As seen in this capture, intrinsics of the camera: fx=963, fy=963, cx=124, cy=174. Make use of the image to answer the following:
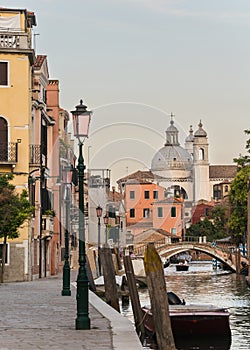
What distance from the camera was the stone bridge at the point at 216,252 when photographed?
82.8 meters

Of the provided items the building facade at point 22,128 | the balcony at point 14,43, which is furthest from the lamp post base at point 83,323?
the balcony at point 14,43

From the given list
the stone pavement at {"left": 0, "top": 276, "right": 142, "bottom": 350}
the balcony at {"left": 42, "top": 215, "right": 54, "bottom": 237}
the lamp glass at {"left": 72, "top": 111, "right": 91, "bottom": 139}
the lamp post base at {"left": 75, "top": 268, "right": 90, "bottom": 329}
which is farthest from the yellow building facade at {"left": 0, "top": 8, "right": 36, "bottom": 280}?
the lamp post base at {"left": 75, "top": 268, "right": 90, "bottom": 329}

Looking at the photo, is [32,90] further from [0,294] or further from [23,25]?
[0,294]

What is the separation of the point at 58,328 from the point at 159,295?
201cm

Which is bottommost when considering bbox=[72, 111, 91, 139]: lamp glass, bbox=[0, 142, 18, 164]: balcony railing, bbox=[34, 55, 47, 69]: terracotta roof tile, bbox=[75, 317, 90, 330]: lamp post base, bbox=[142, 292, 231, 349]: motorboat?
bbox=[142, 292, 231, 349]: motorboat

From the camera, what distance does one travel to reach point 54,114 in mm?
54312

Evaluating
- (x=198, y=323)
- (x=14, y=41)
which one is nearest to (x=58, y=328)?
(x=198, y=323)

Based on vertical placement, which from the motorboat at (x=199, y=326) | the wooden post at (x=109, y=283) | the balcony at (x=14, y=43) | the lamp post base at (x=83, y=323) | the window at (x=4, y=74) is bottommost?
the motorboat at (x=199, y=326)

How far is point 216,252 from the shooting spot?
307ft

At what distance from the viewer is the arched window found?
42.5 m

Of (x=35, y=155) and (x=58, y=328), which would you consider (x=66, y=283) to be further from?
(x=35, y=155)

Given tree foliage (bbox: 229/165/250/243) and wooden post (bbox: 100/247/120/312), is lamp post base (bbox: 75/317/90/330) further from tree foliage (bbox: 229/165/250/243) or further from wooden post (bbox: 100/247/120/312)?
tree foliage (bbox: 229/165/250/243)

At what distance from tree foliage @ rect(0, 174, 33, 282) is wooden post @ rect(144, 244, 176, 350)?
2042cm

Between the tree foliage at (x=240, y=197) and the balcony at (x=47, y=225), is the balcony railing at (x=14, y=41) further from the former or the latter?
Result: the tree foliage at (x=240, y=197)
